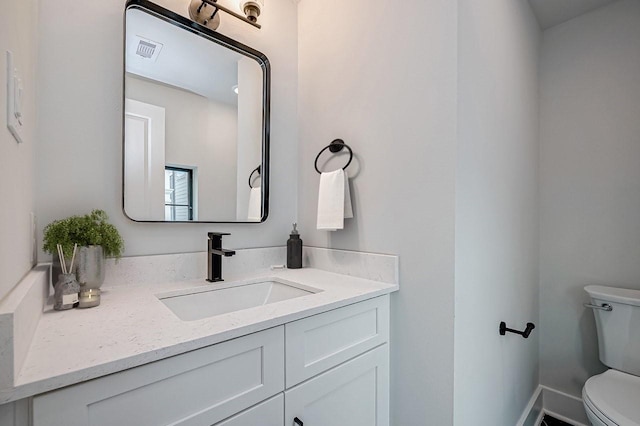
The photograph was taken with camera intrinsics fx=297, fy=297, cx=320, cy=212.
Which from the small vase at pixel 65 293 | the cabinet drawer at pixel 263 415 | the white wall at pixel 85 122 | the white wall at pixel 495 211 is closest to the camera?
the cabinet drawer at pixel 263 415

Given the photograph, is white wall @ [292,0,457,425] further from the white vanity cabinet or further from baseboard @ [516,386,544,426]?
baseboard @ [516,386,544,426]

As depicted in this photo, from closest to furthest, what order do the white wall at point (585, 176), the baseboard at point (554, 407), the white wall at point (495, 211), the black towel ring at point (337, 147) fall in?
the white wall at point (495, 211) → the black towel ring at point (337, 147) → the white wall at point (585, 176) → the baseboard at point (554, 407)

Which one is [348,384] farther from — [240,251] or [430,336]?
[240,251]

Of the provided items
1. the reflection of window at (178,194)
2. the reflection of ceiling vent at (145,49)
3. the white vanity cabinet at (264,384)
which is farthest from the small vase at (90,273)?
the reflection of ceiling vent at (145,49)

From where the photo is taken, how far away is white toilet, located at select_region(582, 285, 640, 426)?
1.18 meters

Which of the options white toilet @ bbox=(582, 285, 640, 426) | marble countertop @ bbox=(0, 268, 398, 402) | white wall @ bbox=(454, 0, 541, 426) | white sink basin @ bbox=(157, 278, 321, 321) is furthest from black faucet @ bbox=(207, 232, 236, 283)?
white toilet @ bbox=(582, 285, 640, 426)

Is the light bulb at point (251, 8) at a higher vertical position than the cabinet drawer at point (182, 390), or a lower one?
higher

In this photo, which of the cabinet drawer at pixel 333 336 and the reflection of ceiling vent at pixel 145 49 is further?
the reflection of ceiling vent at pixel 145 49

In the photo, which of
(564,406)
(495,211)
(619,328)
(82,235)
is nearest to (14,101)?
(82,235)

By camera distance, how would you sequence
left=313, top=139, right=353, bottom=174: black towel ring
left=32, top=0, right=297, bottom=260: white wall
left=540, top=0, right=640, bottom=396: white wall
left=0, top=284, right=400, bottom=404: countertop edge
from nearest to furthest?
left=0, top=284, right=400, bottom=404: countertop edge → left=32, top=0, right=297, bottom=260: white wall → left=313, top=139, right=353, bottom=174: black towel ring → left=540, top=0, right=640, bottom=396: white wall

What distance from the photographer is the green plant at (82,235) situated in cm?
86

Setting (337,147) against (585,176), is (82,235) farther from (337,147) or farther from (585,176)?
(585,176)

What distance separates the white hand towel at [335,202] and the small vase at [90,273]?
0.80m

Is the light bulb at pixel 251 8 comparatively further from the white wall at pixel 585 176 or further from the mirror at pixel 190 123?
the white wall at pixel 585 176
